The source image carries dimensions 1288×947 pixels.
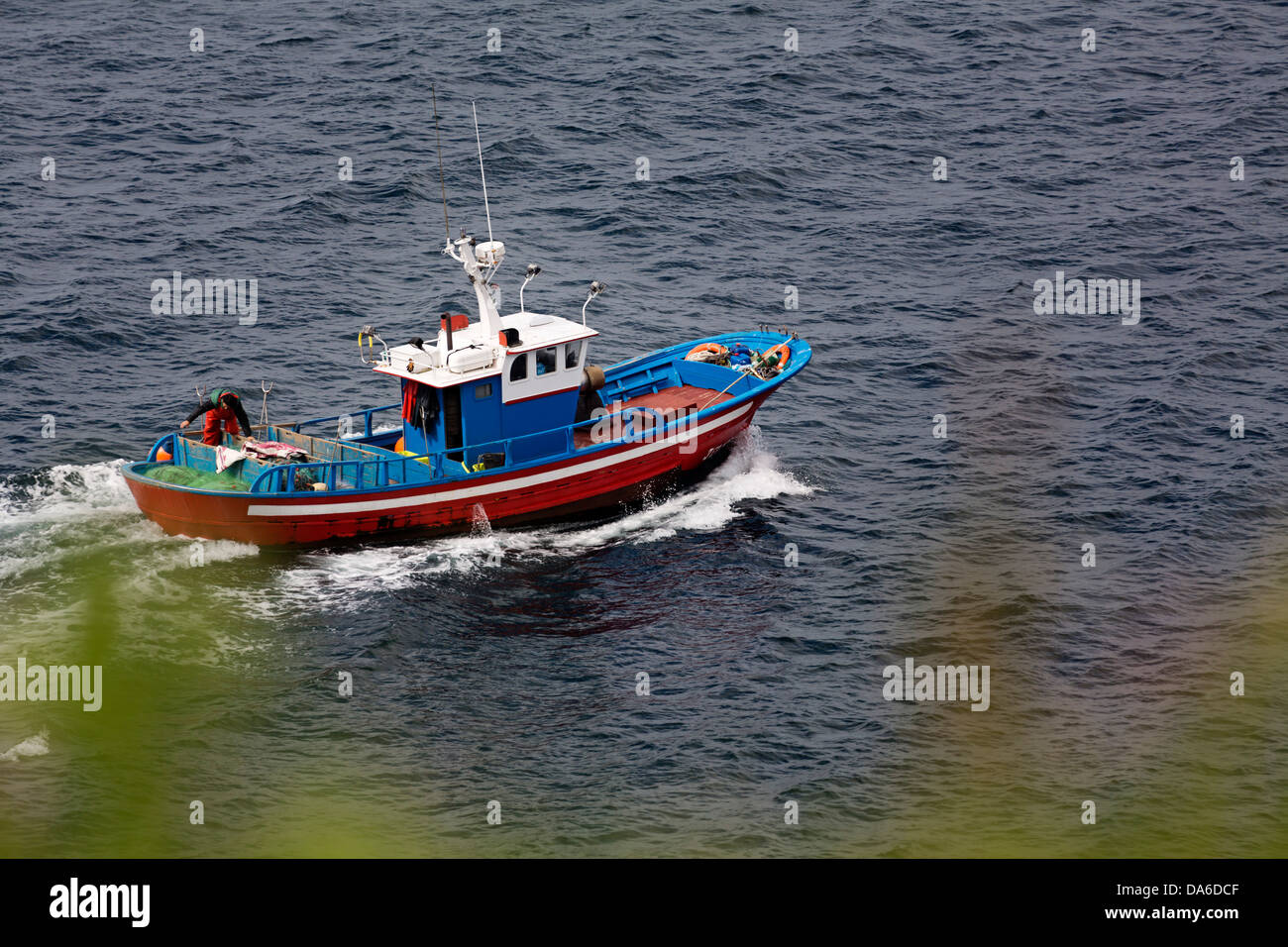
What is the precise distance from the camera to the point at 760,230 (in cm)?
6022

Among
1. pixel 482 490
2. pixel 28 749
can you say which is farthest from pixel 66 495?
pixel 28 749

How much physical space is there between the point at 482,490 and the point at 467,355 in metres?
3.54

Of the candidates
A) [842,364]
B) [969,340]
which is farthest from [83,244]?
[969,340]

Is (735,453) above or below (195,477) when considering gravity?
below

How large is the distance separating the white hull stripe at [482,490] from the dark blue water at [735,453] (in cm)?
122

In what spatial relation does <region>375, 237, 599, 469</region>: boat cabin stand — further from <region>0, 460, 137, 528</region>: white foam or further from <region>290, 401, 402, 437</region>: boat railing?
<region>0, 460, 137, 528</region>: white foam

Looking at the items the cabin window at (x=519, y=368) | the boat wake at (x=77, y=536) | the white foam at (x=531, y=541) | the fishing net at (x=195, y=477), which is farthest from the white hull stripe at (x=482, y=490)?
the cabin window at (x=519, y=368)

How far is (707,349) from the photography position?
4619 centimetres

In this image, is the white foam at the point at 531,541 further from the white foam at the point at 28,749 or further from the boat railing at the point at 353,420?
the white foam at the point at 28,749

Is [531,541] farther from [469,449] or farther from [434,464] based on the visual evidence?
[434,464]

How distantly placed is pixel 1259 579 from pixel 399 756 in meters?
21.8

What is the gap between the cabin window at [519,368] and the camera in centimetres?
4100

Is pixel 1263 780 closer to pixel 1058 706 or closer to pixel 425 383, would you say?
pixel 1058 706

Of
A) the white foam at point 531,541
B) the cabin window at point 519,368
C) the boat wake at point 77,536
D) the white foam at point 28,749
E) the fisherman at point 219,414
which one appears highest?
the cabin window at point 519,368
